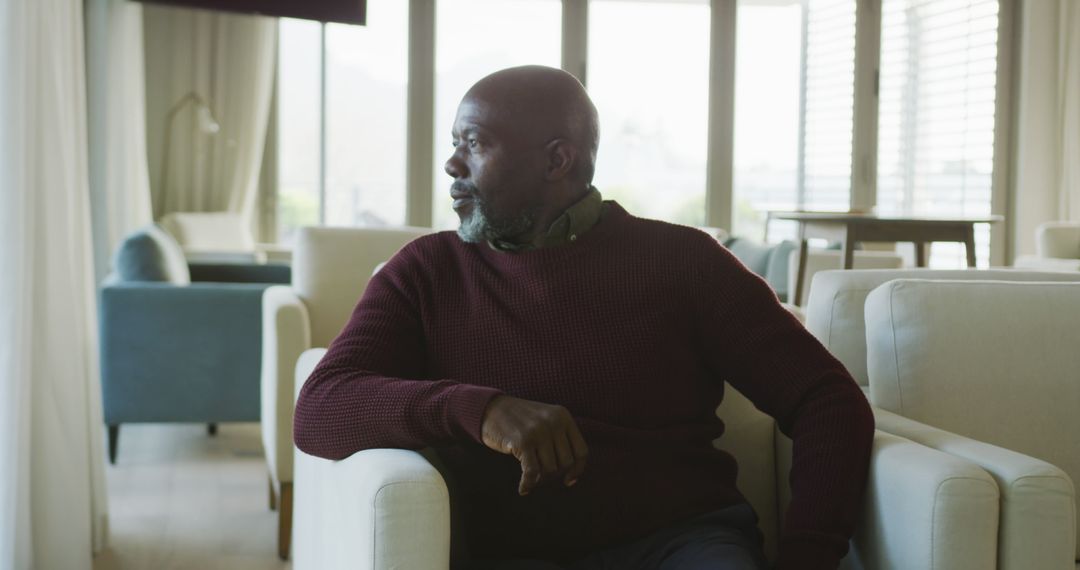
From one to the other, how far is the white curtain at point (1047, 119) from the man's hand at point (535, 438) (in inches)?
279

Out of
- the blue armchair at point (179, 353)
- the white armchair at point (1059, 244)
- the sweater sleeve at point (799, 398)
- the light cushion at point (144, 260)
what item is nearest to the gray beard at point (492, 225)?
the sweater sleeve at point (799, 398)

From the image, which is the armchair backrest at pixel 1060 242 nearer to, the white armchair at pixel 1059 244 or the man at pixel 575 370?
the white armchair at pixel 1059 244

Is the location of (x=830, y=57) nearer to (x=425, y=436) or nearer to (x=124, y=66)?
(x=124, y=66)

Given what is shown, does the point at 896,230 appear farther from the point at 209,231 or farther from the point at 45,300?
the point at 209,231

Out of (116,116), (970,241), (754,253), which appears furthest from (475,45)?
(970,241)

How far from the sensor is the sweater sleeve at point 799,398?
4.31 feet

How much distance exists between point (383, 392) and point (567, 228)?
0.38 meters

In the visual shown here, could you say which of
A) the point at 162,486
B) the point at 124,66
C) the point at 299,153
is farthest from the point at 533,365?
the point at 299,153

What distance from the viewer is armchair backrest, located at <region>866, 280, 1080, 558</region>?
1.59 metres

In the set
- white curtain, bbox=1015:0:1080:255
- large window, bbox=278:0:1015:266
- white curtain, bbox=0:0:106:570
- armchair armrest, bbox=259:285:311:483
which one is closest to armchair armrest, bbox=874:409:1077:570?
white curtain, bbox=0:0:106:570

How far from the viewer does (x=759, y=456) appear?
1.68m

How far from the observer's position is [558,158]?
1.57 meters

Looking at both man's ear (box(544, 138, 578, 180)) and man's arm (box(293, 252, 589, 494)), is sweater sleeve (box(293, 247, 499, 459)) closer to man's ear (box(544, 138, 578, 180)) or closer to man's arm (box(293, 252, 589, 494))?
man's arm (box(293, 252, 589, 494))

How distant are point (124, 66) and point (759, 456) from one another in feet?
17.7
